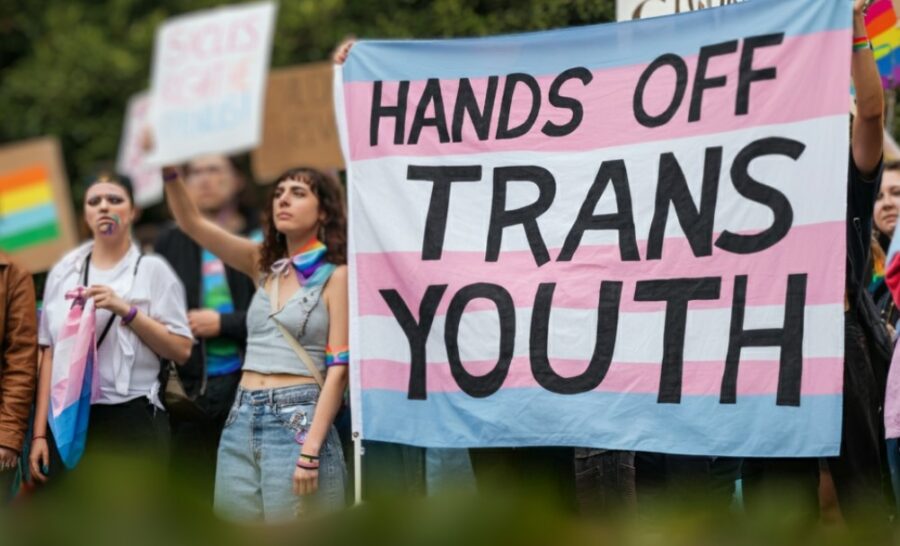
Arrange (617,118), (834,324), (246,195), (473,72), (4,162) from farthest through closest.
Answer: (246,195), (4,162), (473,72), (617,118), (834,324)

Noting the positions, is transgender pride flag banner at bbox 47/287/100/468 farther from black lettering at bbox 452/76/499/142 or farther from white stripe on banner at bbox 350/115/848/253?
black lettering at bbox 452/76/499/142

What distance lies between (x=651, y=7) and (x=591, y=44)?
766mm

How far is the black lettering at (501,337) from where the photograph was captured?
13.7 feet

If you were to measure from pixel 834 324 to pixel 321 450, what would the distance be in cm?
171

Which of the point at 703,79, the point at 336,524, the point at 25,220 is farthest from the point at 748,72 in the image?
the point at 25,220

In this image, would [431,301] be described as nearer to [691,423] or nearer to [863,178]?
[691,423]

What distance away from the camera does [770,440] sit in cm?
377

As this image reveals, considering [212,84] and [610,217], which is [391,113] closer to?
[610,217]

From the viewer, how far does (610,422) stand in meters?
4.02

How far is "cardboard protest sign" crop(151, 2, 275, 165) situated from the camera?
26.4ft

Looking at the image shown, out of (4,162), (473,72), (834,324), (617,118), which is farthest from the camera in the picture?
(4,162)

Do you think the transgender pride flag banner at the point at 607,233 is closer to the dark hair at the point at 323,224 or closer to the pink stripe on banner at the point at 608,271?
the pink stripe on banner at the point at 608,271

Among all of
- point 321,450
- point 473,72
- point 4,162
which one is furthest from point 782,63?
point 4,162

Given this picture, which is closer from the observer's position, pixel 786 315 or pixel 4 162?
pixel 786 315
